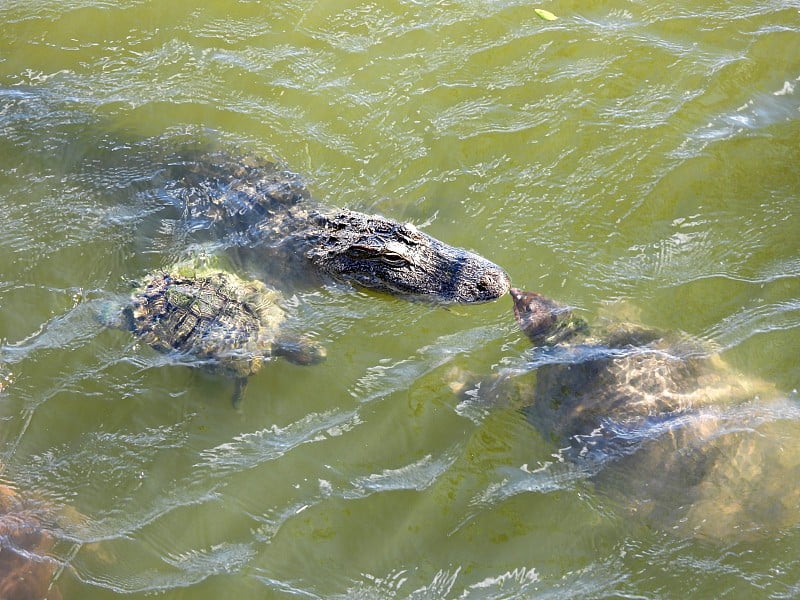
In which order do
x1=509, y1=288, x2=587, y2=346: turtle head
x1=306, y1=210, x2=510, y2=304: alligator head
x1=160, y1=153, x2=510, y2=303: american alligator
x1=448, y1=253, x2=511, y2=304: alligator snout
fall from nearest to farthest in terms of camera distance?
x1=509, y1=288, x2=587, y2=346: turtle head
x1=448, y1=253, x2=511, y2=304: alligator snout
x1=306, y1=210, x2=510, y2=304: alligator head
x1=160, y1=153, x2=510, y2=303: american alligator

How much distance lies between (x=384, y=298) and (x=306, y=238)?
1.02 meters

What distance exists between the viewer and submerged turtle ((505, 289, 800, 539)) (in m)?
4.39

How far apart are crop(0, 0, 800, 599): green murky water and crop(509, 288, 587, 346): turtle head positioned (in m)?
0.14

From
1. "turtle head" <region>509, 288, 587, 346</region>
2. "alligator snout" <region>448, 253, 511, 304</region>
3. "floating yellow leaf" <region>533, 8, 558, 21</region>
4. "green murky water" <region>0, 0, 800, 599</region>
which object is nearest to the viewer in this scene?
"green murky water" <region>0, 0, 800, 599</region>

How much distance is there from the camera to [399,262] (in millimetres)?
Answer: 6199

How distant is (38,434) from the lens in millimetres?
5156

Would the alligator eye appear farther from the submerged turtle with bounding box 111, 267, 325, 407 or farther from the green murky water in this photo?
the submerged turtle with bounding box 111, 267, 325, 407

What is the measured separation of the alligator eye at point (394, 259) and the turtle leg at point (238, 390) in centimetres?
167

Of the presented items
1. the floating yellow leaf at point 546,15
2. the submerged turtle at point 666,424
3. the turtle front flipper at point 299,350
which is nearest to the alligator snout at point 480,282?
the submerged turtle at point 666,424

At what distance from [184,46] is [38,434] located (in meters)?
4.80

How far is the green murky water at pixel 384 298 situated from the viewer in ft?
14.8

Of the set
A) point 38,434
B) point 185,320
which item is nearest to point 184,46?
point 185,320

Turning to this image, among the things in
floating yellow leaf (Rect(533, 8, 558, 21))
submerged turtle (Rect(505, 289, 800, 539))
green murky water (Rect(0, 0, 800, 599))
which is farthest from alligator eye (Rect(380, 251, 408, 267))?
floating yellow leaf (Rect(533, 8, 558, 21))

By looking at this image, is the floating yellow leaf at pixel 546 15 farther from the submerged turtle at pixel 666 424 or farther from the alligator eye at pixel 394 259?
the submerged turtle at pixel 666 424
